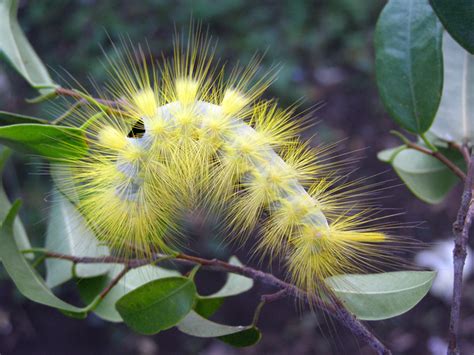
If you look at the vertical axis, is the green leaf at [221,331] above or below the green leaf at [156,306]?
below

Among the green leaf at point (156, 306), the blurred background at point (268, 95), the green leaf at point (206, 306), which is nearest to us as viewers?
the green leaf at point (156, 306)

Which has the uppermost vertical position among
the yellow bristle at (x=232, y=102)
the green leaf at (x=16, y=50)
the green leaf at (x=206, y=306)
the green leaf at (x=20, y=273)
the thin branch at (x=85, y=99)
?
the green leaf at (x=16, y=50)

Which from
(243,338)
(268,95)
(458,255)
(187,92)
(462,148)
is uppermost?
(268,95)

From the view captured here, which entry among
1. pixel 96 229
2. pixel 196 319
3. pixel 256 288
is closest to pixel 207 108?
pixel 96 229

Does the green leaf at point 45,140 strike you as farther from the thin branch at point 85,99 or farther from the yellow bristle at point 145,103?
the yellow bristle at point 145,103

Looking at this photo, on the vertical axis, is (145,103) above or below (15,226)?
above

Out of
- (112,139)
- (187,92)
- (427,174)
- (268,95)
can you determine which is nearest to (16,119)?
(112,139)

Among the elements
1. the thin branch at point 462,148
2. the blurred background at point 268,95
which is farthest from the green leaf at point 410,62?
the blurred background at point 268,95

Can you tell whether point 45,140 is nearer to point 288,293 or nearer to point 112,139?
point 112,139
